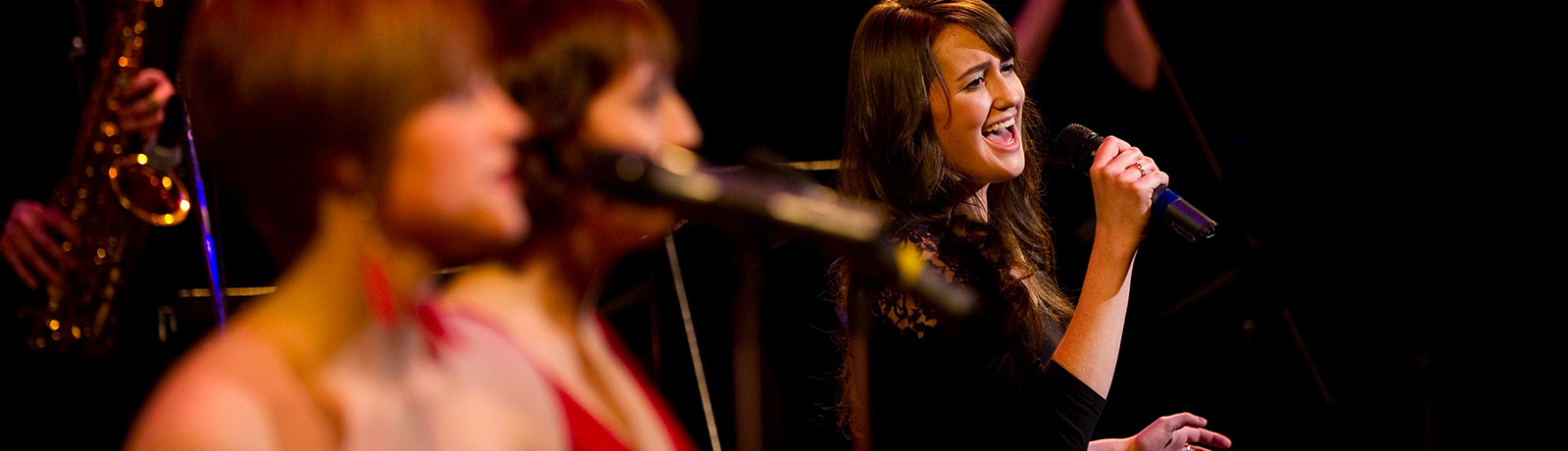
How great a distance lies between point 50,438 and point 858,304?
91.0 inches

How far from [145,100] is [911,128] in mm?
1656

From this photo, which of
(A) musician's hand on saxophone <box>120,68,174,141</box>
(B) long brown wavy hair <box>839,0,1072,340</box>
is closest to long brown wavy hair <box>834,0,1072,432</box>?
(B) long brown wavy hair <box>839,0,1072,340</box>

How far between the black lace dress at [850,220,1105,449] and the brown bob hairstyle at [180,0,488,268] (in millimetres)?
998

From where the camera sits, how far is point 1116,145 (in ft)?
5.86

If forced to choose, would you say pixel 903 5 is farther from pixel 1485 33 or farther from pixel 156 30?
pixel 1485 33

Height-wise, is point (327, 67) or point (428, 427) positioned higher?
point (327, 67)

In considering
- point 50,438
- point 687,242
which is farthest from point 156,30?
point 687,242

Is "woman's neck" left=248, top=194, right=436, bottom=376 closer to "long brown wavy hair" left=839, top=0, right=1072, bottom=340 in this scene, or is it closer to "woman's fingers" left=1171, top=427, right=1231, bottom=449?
"long brown wavy hair" left=839, top=0, right=1072, bottom=340

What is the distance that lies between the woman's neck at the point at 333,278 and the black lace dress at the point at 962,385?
98cm

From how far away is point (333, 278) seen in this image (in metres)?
0.79

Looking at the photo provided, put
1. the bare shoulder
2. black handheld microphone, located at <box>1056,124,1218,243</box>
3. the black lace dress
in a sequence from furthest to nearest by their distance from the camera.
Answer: the black lace dress < black handheld microphone, located at <box>1056,124,1218,243</box> < the bare shoulder

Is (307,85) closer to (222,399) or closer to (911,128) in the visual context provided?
(222,399)

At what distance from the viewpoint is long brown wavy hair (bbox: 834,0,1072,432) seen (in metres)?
1.93

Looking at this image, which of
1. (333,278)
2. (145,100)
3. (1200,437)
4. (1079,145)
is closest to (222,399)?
Result: (333,278)
